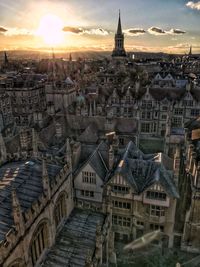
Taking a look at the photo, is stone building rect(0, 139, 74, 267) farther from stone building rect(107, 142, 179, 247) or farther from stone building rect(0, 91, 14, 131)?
stone building rect(0, 91, 14, 131)

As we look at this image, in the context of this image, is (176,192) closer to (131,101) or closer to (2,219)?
(2,219)

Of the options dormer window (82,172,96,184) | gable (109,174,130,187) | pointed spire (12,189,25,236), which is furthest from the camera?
dormer window (82,172,96,184)

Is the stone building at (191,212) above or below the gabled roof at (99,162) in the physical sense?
below

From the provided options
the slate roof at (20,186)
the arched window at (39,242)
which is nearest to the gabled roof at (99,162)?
the slate roof at (20,186)

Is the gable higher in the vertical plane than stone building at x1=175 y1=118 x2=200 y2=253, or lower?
higher

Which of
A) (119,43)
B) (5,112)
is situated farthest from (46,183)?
(119,43)

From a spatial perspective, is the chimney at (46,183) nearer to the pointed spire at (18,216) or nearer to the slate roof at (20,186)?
the slate roof at (20,186)

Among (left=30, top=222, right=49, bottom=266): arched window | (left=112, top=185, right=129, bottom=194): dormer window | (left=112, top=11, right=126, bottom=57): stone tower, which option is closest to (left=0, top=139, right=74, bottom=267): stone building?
(left=30, top=222, right=49, bottom=266): arched window
